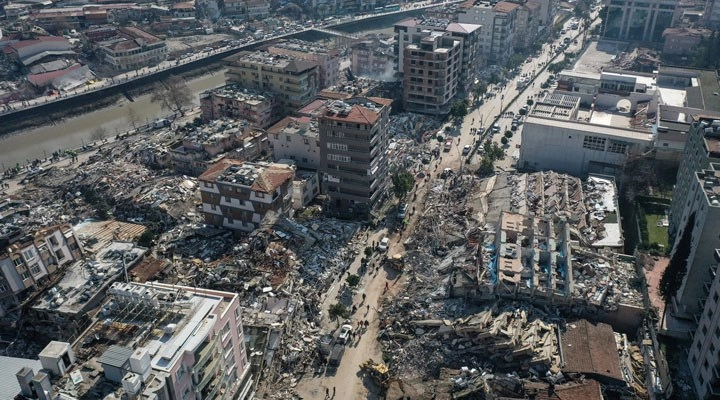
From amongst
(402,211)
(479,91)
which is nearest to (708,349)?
(402,211)

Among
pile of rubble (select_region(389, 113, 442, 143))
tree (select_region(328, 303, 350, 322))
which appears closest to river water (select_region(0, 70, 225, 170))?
pile of rubble (select_region(389, 113, 442, 143))

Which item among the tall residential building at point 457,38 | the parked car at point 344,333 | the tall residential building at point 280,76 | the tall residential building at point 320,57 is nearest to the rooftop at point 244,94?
the tall residential building at point 280,76

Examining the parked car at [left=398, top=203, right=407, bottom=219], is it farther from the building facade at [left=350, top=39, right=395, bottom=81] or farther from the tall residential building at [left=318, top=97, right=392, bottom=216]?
the building facade at [left=350, top=39, right=395, bottom=81]

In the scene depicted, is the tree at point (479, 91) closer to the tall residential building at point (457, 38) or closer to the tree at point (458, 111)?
the tall residential building at point (457, 38)

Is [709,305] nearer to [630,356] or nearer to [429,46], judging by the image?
[630,356]

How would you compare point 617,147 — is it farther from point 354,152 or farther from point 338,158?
point 338,158

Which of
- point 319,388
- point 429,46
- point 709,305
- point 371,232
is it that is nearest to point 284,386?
point 319,388
